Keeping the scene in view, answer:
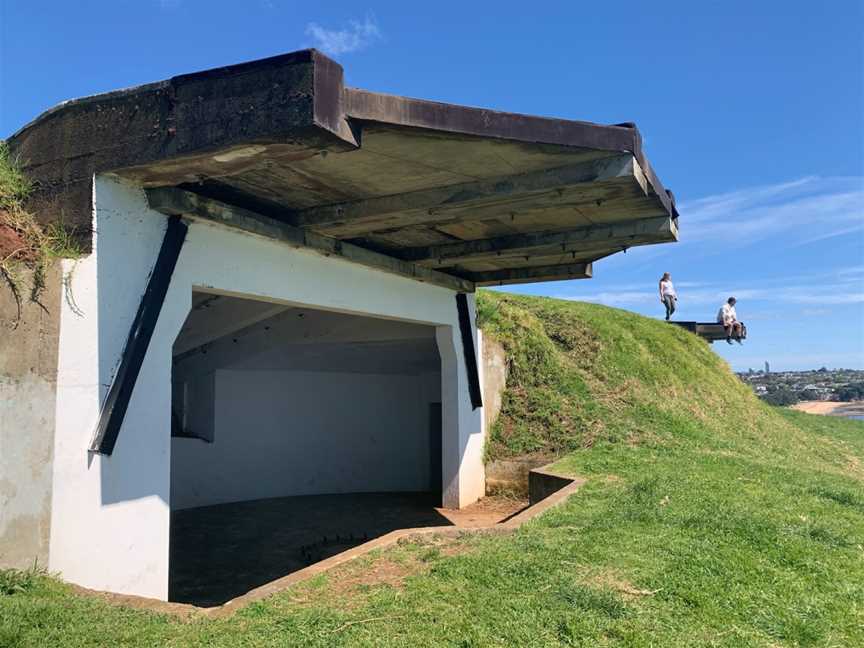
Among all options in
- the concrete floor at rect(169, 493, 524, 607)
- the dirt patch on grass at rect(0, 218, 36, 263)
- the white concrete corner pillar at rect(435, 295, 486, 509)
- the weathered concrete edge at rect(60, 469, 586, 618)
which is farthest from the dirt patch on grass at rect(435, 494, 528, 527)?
the dirt patch on grass at rect(0, 218, 36, 263)

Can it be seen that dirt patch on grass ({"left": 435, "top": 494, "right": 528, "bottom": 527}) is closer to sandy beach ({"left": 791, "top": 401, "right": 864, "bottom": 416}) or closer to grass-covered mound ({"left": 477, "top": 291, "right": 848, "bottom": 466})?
grass-covered mound ({"left": 477, "top": 291, "right": 848, "bottom": 466})

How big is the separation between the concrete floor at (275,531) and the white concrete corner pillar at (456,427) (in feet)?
1.02

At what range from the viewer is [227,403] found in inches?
538

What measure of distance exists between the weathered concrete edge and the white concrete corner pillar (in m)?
3.58

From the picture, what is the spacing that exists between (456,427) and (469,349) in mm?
1478

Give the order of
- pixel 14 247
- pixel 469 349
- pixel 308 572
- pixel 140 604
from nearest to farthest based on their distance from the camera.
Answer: pixel 140 604 < pixel 14 247 < pixel 308 572 < pixel 469 349

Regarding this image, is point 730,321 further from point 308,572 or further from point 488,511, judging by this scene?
point 308,572

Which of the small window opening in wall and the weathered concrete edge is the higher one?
the small window opening in wall

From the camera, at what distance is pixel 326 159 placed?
588 cm

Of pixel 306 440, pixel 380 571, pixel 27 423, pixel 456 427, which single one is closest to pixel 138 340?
pixel 27 423

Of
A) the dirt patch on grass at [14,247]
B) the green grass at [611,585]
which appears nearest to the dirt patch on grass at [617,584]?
the green grass at [611,585]

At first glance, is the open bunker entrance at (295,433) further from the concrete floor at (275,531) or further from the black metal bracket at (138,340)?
the black metal bracket at (138,340)

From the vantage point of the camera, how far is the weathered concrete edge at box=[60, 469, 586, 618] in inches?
182

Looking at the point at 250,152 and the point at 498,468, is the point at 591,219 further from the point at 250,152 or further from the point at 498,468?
the point at 498,468
